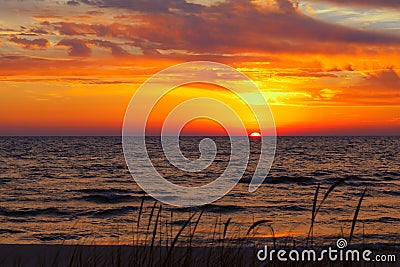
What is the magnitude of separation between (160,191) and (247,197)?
6.26 m

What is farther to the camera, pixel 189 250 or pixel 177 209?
pixel 177 209

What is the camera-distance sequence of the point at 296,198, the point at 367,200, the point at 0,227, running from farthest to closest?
the point at 296,198 < the point at 367,200 < the point at 0,227

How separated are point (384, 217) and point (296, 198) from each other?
8.18 metres

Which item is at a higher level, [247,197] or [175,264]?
[175,264]

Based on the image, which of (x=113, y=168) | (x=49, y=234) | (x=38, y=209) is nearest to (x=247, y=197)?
(x=38, y=209)

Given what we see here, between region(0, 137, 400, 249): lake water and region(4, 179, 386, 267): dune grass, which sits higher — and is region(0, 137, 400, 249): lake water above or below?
below

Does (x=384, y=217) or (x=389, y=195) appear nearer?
(x=384, y=217)

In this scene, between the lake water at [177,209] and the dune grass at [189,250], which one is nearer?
the dune grass at [189,250]

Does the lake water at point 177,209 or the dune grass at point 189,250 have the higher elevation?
the dune grass at point 189,250

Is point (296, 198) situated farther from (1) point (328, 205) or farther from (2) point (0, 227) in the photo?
(2) point (0, 227)

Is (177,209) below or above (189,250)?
below

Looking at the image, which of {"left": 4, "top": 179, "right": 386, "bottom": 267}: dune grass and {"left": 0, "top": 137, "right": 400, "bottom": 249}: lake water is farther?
{"left": 0, "top": 137, "right": 400, "bottom": 249}: lake water

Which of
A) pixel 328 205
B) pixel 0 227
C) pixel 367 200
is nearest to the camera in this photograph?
pixel 0 227

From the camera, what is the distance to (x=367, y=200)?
93.6 ft
